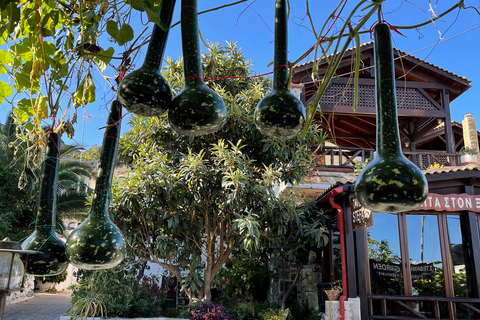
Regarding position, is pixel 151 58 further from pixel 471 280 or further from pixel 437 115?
pixel 437 115

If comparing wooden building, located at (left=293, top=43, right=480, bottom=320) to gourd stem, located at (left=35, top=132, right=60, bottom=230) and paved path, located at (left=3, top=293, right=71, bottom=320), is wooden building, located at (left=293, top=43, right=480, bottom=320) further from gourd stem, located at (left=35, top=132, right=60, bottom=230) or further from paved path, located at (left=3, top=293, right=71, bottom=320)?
paved path, located at (left=3, top=293, right=71, bottom=320)

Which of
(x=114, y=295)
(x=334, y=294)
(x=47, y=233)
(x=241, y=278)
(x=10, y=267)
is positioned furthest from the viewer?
(x=241, y=278)

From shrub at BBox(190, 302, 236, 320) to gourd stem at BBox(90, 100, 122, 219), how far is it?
6.81 meters

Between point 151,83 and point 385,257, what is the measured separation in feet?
27.3

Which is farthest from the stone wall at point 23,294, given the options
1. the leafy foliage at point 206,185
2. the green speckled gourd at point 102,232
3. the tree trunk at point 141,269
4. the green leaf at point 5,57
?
the green speckled gourd at point 102,232

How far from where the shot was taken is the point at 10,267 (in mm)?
1474

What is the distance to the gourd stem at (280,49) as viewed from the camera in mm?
1141

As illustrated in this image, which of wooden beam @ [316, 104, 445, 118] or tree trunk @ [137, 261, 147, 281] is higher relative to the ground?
wooden beam @ [316, 104, 445, 118]

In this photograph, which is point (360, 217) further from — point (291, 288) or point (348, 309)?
point (291, 288)

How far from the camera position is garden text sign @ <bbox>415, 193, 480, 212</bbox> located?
832 centimetres

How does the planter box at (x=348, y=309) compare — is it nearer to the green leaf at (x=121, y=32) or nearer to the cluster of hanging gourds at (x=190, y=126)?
the cluster of hanging gourds at (x=190, y=126)

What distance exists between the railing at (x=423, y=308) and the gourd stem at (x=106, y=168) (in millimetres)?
7757

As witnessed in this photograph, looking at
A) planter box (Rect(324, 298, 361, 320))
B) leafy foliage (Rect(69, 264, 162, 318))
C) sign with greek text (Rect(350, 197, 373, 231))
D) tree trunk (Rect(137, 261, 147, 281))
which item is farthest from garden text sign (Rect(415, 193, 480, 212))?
tree trunk (Rect(137, 261, 147, 281))

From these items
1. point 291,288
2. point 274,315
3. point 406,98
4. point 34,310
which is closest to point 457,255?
point 291,288
